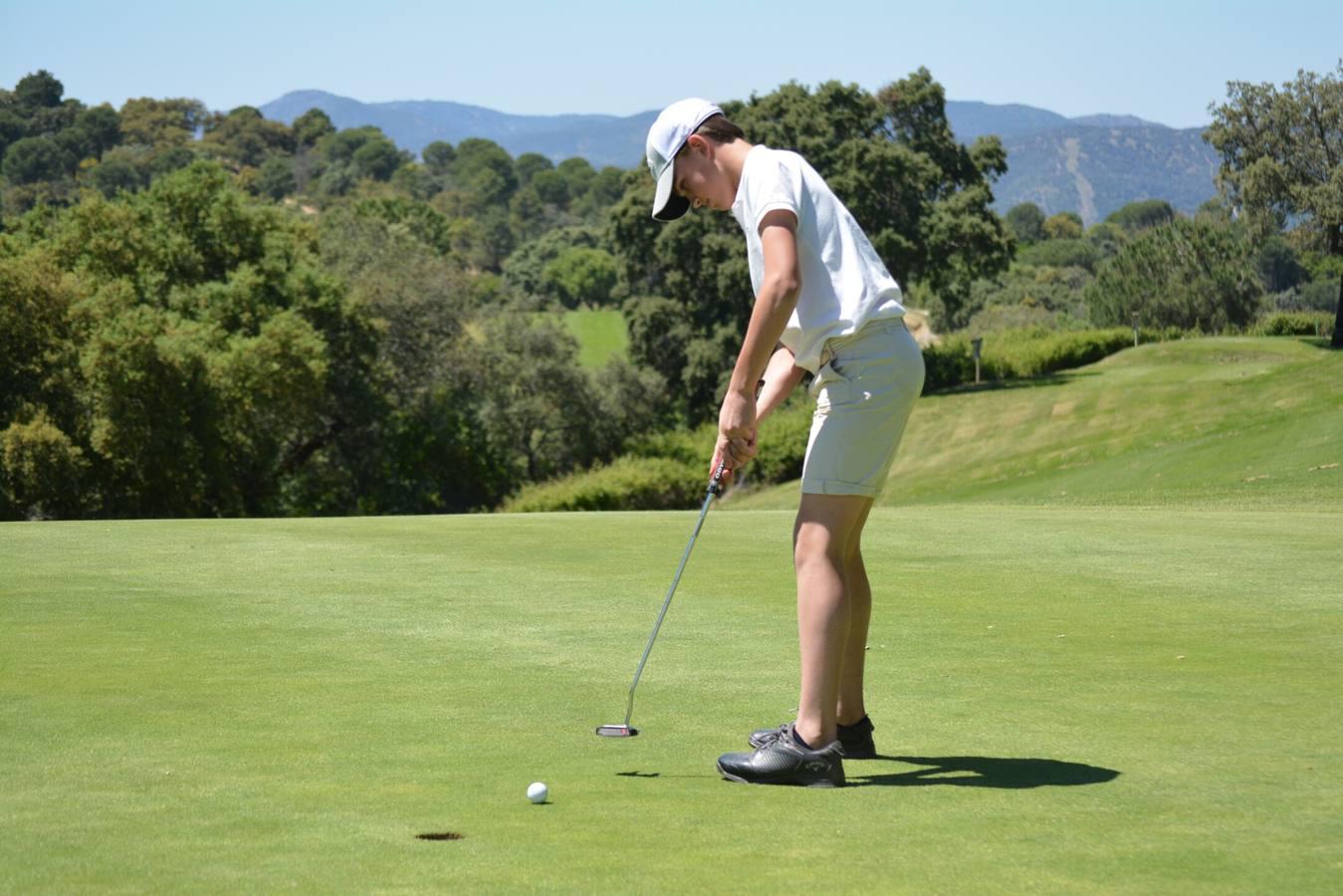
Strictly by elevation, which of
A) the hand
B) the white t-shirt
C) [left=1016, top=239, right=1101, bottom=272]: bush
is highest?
[left=1016, top=239, right=1101, bottom=272]: bush

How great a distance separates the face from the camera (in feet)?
18.3

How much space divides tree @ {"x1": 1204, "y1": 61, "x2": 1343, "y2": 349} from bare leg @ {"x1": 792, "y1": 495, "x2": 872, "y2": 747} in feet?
181

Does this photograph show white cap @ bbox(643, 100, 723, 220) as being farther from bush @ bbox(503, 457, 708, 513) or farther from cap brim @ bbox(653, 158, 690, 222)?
bush @ bbox(503, 457, 708, 513)

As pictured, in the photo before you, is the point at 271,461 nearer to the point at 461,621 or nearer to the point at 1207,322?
the point at 461,621

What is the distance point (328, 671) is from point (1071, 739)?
136 inches

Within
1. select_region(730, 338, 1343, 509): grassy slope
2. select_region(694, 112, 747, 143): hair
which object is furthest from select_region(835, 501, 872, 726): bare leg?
select_region(730, 338, 1343, 509): grassy slope

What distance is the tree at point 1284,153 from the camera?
55.8m

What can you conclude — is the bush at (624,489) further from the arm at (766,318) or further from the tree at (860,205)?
the arm at (766,318)

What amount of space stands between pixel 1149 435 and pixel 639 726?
43.6m

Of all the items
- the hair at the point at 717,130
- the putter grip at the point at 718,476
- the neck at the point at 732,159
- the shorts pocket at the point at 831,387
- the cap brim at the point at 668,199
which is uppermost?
the hair at the point at 717,130

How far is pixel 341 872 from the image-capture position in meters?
3.75

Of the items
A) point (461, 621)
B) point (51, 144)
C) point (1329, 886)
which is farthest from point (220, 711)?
point (51, 144)

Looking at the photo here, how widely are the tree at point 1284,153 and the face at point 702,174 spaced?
55120 millimetres

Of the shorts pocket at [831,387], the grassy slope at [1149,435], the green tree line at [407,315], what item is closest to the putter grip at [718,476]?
the shorts pocket at [831,387]
